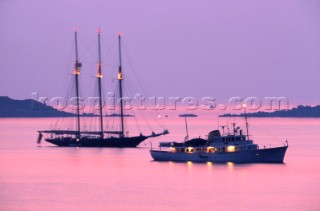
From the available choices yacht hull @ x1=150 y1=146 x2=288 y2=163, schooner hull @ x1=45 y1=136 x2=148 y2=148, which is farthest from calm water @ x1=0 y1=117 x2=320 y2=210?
schooner hull @ x1=45 y1=136 x2=148 y2=148

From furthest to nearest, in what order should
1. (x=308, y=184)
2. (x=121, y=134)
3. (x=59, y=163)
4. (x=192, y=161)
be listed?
1. (x=121, y=134)
2. (x=59, y=163)
3. (x=192, y=161)
4. (x=308, y=184)

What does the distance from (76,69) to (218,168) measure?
1936 inches

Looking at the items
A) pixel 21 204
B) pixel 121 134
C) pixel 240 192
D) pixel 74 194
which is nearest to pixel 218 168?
pixel 240 192

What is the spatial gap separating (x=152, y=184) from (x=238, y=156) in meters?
17.3

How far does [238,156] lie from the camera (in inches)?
3812

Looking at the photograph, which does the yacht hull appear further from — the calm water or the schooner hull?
the schooner hull

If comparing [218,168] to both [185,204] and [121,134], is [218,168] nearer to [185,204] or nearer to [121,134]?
[185,204]

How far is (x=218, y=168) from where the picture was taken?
9450cm

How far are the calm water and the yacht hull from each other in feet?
4.14

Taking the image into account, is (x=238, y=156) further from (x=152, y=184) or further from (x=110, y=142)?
(x=110, y=142)

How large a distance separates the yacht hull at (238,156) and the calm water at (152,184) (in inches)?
49.7

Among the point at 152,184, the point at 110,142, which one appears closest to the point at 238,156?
the point at 152,184

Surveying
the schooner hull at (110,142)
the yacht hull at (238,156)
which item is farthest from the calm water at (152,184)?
the schooner hull at (110,142)

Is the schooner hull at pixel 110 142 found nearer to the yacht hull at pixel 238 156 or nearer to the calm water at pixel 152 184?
the calm water at pixel 152 184
